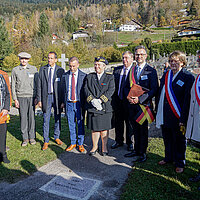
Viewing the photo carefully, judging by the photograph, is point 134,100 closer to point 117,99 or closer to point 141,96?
point 141,96

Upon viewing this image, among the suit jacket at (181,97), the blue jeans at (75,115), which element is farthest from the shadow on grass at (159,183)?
the blue jeans at (75,115)

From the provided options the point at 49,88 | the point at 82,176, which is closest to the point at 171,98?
the point at 82,176

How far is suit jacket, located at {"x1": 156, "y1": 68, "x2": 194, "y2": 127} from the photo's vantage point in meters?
3.60

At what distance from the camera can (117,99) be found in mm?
5078

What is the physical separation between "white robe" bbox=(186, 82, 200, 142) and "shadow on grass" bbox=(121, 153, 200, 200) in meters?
0.80

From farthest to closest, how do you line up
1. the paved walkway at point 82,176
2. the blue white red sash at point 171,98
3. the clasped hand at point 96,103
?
the clasped hand at point 96,103
the blue white red sash at point 171,98
the paved walkway at point 82,176

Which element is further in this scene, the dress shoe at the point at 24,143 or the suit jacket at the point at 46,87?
the dress shoe at the point at 24,143

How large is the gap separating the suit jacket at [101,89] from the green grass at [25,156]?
4.83 feet

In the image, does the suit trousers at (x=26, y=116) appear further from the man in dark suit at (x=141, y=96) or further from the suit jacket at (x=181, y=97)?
the suit jacket at (x=181, y=97)

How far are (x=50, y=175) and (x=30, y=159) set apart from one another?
2.99 feet

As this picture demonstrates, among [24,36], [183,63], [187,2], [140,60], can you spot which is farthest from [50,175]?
[187,2]

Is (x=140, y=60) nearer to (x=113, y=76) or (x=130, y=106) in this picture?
(x=113, y=76)

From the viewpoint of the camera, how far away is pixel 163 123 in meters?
3.97

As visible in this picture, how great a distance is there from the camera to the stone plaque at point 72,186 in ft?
10.9
